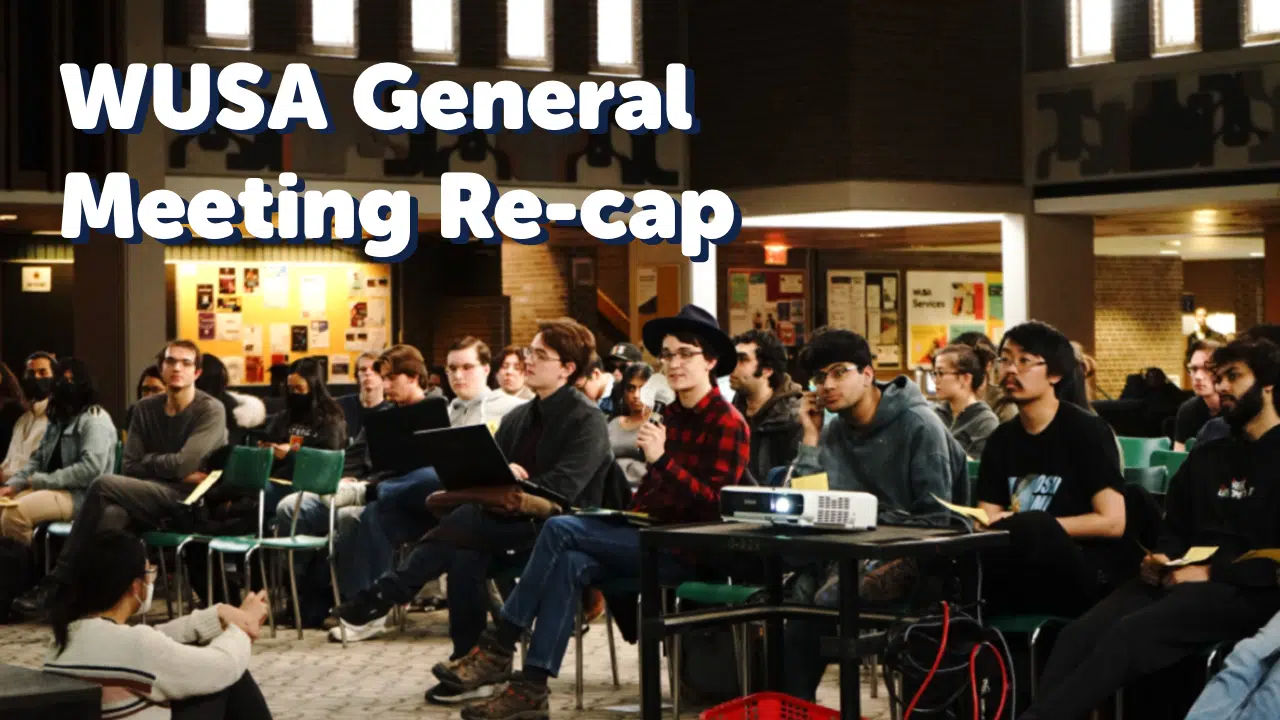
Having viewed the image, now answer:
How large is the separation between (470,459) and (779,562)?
1.69m

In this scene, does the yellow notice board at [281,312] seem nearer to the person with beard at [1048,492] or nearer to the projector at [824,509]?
the person with beard at [1048,492]

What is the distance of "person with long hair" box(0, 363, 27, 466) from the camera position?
11.5m

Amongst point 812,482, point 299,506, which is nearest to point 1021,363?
point 812,482

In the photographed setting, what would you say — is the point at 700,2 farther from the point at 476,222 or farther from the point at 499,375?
the point at 499,375

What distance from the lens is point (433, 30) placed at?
16828mm

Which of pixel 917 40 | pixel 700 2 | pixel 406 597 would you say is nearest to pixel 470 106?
pixel 700 2

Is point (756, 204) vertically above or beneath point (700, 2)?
beneath

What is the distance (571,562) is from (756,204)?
1076cm

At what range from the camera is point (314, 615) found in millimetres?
9938

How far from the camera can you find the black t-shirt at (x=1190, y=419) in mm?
10016

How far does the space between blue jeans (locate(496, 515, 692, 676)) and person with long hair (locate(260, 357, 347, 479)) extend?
3569mm

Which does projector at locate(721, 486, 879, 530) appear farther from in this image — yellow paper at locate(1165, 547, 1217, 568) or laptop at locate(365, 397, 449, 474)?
laptop at locate(365, 397, 449, 474)

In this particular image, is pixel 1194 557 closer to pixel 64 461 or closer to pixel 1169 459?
pixel 1169 459

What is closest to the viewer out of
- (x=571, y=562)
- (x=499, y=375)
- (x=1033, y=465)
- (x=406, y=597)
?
(x=1033, y=465)
